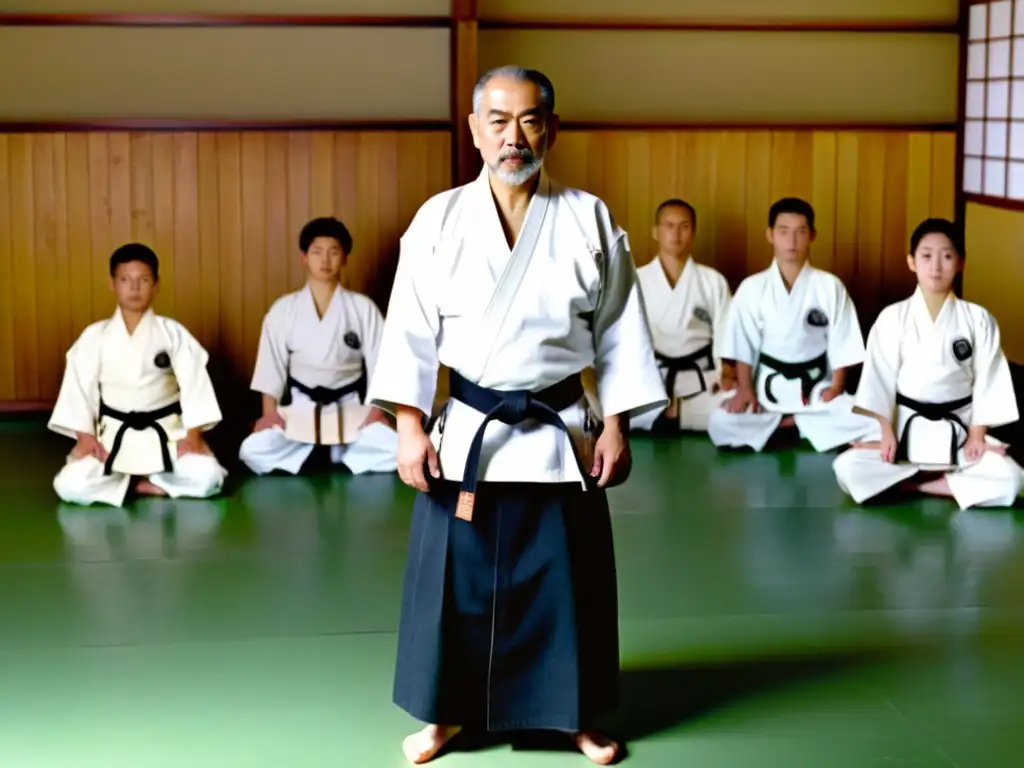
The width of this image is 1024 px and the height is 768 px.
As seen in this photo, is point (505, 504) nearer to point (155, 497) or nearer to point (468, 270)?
point (468, 270)

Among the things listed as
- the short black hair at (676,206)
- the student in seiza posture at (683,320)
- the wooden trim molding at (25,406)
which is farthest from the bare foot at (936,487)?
the wooden trim molding at (25,406)

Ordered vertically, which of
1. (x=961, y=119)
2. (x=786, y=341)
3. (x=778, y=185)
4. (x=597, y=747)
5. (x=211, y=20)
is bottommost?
(x=597, y=747)

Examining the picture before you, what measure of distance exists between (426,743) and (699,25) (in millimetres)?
5010

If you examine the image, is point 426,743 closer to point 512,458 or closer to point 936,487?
point 512,458

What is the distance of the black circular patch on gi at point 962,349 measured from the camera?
18.2ft

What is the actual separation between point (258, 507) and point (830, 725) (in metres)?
2.63

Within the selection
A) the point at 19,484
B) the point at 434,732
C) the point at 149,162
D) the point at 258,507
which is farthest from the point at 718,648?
the point at 149,162

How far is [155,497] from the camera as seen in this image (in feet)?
18.8

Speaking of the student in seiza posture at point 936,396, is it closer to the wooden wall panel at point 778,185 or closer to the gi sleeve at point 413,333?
the wooden wall panel at point 778,185

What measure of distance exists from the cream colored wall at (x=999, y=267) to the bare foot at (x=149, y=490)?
377 centimetres

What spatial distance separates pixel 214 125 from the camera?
711 cm

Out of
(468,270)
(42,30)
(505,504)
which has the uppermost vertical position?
(42,30)

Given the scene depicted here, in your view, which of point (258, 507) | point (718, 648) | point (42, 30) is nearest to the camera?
point (718, 648)

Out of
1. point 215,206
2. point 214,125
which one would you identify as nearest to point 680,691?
point 215,206
